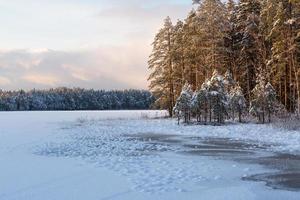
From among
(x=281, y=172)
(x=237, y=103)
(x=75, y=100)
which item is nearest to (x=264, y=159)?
(x=281, y=172)

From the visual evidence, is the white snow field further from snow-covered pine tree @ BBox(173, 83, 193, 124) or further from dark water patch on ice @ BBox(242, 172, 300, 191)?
snow-covered pine tree @ BBox(173, 83, 193, 124)

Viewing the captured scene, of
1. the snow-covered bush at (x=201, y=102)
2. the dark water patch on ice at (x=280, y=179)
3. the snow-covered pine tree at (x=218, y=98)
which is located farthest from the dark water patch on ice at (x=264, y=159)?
the snow-covered bush at (x=201, y=102)

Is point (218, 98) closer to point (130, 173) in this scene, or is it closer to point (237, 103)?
point (237, 103)

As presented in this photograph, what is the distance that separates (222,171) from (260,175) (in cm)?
117

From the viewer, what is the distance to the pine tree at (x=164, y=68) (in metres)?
55.5

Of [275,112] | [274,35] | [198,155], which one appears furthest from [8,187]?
[274,35]

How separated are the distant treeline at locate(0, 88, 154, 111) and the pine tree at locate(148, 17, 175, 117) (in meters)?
94.5

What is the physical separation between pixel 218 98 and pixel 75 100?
5006 inches

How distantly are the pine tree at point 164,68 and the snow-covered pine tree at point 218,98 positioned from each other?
17800 millimetres

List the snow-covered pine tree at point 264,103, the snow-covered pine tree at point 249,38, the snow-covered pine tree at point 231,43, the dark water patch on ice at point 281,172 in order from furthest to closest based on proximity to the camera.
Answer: the snow-covered pine tree at point 231,43
the snow-covered pine tree at point 249,38
the snow-covered pine tree at point 264,103
the dark water patch on ice at point 281,172

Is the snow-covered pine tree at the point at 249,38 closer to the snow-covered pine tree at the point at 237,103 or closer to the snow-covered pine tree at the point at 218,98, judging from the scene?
the snow-covered pine tree at the point at 237,103

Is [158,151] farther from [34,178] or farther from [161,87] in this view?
[161,87]

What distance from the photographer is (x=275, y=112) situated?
35.0m

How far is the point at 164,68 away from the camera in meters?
56.4
